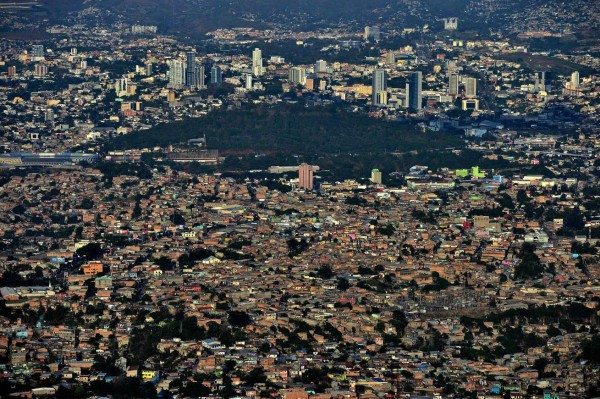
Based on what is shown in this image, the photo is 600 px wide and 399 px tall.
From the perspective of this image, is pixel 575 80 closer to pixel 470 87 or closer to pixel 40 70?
pixel 470 87

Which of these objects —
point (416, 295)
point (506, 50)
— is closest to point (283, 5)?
point (506, 50)

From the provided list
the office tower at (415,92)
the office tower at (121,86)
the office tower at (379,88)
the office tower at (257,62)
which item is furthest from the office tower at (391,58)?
the office tower at (121,86)

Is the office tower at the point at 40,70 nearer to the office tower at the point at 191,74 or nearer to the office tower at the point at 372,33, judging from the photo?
the office tower at the point at 191,74

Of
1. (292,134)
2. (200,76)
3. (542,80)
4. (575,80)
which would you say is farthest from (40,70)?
(575,80)

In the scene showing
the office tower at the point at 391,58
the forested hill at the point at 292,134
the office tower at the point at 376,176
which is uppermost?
the office tower at the point at 391,58

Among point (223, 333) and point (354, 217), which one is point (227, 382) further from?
point (354, 217)

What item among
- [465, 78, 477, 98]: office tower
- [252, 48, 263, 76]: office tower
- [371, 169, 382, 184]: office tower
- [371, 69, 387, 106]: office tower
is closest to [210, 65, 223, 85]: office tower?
[252, 48, 263, 76]: office tower
